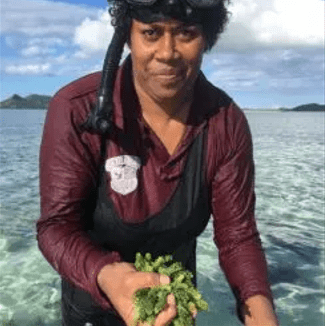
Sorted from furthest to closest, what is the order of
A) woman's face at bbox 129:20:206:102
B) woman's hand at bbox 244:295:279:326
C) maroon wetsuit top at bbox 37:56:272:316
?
woman's hand at bbox 244:295:279:326 < maroon wetsuit top at bbox 37:56:272:316 < woman's face at bbox 129:20:206:102

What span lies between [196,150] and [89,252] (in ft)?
2.68

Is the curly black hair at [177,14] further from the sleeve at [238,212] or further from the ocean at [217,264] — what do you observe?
the ocean at [217,264]

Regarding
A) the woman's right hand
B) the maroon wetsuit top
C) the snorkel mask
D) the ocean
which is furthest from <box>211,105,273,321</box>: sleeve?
the ocean

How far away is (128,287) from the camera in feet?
7.73

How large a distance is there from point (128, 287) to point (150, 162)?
86 cm

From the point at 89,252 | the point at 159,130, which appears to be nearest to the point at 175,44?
the point at 159,130

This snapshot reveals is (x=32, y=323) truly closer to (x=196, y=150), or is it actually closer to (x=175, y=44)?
(x=196, y=150)

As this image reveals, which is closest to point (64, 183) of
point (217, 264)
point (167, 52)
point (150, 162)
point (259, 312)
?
point (150, 162)

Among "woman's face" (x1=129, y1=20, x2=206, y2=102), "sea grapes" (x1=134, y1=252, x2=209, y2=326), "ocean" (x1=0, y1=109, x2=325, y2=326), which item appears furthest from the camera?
"ocean" (x1=0, y1=109, x2=325, y2=326)

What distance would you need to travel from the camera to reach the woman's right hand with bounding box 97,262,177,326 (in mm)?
2289

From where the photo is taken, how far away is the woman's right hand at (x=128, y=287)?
7.51 ft

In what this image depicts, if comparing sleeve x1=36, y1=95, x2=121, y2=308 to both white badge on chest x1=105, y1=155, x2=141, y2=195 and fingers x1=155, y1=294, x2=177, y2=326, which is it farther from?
fingers x1=155, y1=294, x2=177, y2=326

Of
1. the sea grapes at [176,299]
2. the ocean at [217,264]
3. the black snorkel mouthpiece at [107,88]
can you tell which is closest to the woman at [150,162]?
the black snorkel mouthpiece at [107,88]

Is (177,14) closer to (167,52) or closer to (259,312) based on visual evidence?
(167,52)
